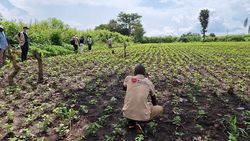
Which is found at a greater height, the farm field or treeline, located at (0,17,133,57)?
treeline, located at (0,17,133,57)

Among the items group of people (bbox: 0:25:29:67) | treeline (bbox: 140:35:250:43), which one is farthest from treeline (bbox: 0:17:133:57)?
treeline (bbox: 140:35:250:43)

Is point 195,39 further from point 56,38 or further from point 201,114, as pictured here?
point 201,114

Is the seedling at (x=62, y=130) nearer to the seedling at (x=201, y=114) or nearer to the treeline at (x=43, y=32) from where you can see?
the seedling at (x=201, y=114)

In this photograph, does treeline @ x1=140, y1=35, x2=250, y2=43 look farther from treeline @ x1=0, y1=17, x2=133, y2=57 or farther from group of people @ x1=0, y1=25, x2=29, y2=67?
group of people @ x1=0, y1=25, x2=29, y2=67

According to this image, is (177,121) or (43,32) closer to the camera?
(177,121)

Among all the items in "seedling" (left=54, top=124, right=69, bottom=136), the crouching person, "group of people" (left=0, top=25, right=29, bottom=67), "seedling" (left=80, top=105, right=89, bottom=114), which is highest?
"group of people" (left=0, top=25, right=29, bottom=67)

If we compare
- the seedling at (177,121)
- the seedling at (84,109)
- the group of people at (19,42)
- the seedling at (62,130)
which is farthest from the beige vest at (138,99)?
the group of people at (19,42)

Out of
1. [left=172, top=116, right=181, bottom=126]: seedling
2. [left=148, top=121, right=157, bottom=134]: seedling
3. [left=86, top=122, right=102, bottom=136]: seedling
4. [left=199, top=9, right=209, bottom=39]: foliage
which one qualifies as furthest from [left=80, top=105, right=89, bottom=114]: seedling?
[left=199, top=9, right=209, bottom=39]: foliage

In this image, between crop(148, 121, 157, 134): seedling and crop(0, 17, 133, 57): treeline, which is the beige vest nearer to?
crop(148, 121, 157, 134): seedling

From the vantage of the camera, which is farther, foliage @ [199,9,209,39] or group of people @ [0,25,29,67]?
foliage @ [199,9,209,39]

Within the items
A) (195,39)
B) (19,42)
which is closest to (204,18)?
(195,39)

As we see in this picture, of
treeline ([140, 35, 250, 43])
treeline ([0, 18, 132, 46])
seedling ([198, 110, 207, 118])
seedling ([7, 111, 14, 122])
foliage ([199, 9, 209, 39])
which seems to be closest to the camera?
seedling ([7, 111, 14, 122])

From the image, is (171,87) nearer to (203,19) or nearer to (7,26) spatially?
(7,26)

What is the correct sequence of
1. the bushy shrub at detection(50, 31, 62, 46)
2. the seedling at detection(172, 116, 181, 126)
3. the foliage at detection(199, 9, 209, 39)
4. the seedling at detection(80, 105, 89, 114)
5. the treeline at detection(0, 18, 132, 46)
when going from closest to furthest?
the seedling at detection(172, 116, 181, 126)
the seedling at detection(80, 105, 89, 114)
the treeline at detection(0, 18, 132, 46)
the bushy shrub at detection(50, 31, 62, 46)
the foliage at detection(199, 9, 209, 39)
